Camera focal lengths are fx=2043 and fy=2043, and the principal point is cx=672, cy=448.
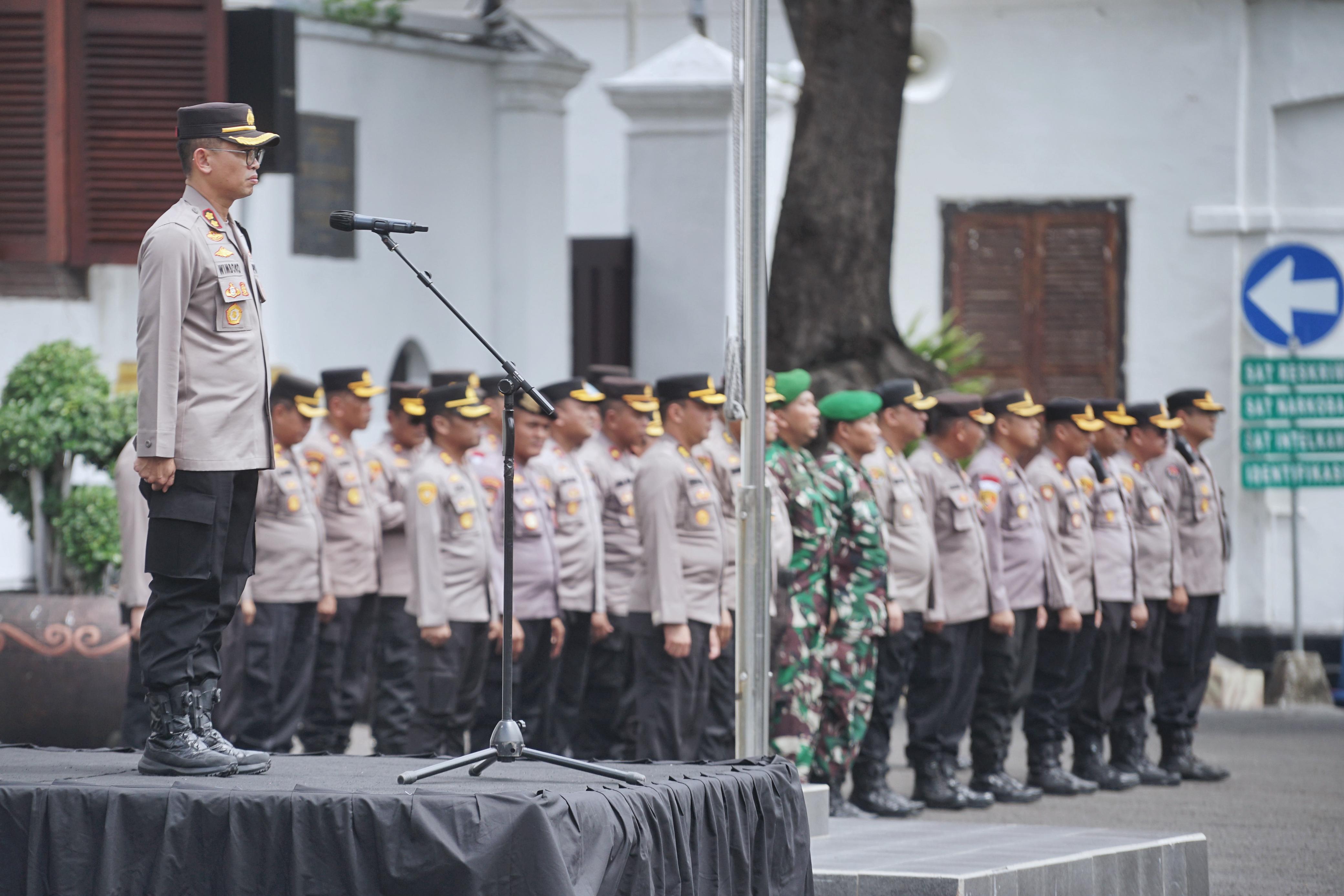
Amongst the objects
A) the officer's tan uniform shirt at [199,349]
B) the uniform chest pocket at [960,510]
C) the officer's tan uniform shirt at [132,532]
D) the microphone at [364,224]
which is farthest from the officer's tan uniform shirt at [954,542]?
the officer's tan uniform shirt at [199,349]

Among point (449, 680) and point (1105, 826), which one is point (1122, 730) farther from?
point (449, 680)

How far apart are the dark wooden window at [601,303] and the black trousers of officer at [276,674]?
573 centimetres

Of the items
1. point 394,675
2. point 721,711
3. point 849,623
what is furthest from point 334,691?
point 849,623

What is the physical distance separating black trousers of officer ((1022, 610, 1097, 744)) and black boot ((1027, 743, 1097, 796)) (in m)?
0.04

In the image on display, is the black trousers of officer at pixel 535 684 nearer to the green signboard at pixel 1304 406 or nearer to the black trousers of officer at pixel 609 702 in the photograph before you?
the black trousers of officer at pixel 609 702

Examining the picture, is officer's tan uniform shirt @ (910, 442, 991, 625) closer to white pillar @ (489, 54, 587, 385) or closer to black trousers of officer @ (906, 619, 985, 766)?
black trousers of officer @ (906, 619, 985, 766)

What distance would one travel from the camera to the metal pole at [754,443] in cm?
623

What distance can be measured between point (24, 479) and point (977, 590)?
433 centimetres

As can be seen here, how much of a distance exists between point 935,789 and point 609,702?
1501 mm

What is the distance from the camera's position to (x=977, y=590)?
8.96 m

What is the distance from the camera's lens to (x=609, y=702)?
30.2ft

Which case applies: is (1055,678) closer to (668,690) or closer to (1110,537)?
(1110,537)

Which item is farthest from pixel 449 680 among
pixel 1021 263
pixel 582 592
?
pixel 1021 263

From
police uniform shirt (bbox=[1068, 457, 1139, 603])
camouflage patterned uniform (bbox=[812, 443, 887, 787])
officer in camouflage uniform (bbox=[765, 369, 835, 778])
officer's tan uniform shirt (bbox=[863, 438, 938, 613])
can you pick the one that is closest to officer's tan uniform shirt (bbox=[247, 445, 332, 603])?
officer in camouflage uniform (bbox=[765, 369, 835, 778])
